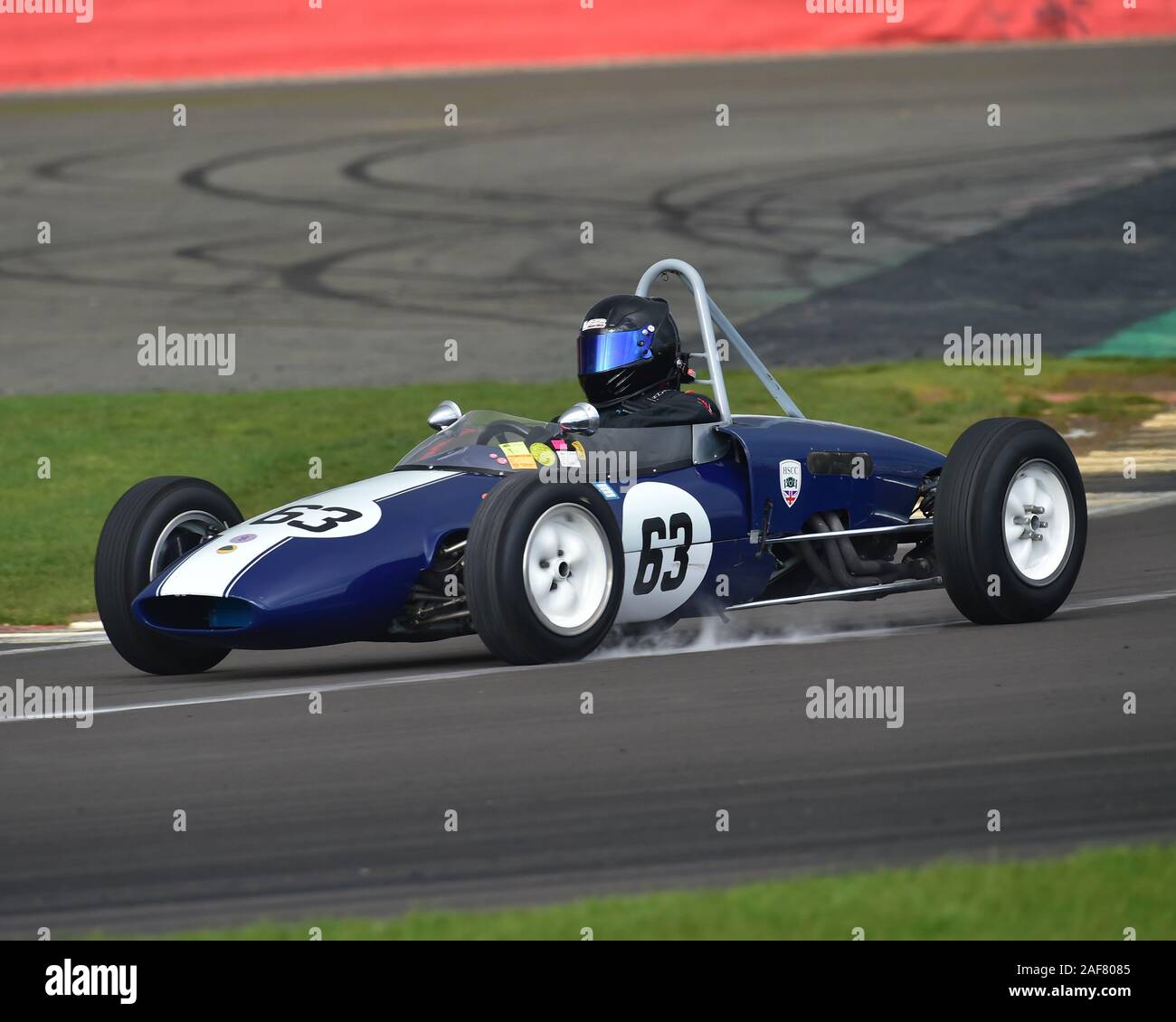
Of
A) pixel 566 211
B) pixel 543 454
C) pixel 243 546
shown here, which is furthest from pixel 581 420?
pixel 566 211

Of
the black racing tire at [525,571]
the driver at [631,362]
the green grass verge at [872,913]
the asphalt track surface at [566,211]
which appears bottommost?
the green grass verge at [872,913]

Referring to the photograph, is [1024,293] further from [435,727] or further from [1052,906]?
[1052,906]

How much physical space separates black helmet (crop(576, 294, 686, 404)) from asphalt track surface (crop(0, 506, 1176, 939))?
1.13 m

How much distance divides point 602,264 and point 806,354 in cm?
363

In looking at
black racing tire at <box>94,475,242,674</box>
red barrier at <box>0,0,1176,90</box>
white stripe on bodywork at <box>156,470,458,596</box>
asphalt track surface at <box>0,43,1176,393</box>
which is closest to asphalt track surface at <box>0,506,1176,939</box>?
black racing tire at <box>94,475,242,674</box>

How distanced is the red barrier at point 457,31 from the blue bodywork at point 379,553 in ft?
77.6

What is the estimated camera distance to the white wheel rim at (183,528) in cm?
979

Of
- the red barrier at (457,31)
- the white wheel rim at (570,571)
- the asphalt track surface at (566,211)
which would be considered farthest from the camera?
the red barrier at (457,31)

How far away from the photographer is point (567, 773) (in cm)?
718

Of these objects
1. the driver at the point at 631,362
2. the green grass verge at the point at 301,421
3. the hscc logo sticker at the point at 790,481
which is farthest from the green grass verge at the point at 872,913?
the green grass verge at the point at 301,421

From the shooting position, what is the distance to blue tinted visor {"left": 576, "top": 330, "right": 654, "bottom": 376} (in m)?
10.2

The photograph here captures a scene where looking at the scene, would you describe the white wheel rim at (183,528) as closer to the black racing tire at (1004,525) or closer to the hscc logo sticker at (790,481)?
the hscc logo sticker at (790,481)

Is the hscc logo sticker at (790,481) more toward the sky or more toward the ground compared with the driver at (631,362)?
more toward the ground
